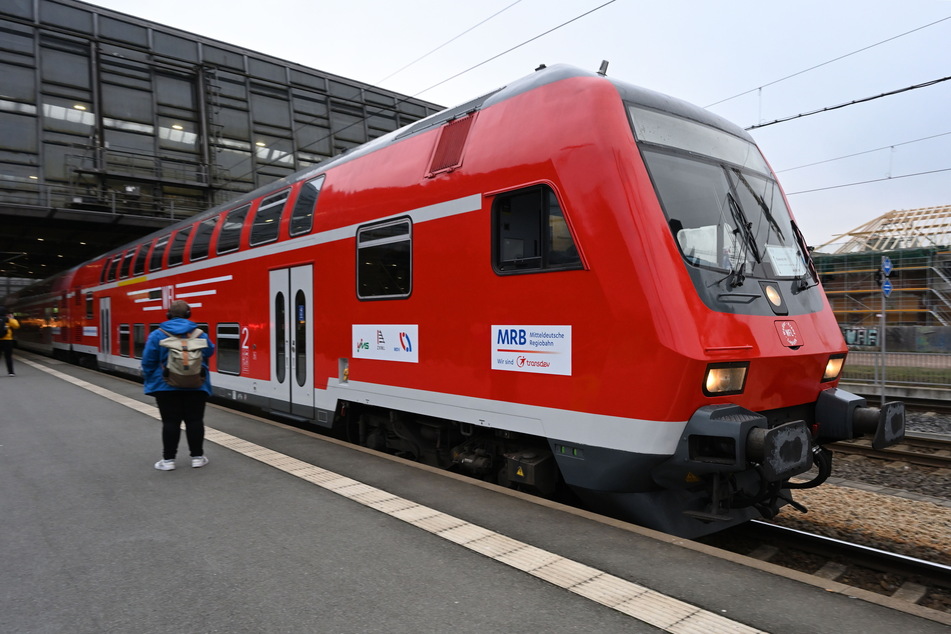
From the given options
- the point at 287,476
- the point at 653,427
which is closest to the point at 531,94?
the point at 653,427

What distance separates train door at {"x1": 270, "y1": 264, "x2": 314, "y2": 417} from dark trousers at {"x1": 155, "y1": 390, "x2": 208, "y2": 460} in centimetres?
168

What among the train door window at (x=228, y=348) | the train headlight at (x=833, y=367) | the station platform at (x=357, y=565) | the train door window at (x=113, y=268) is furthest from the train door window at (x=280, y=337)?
the train door window at (x=113, y=268)

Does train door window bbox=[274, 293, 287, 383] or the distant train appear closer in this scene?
the distant train

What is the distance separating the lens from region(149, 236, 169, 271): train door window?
12258mm

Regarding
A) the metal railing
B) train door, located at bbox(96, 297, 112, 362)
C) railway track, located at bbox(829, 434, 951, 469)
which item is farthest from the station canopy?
train door, located at bbox(96, 297, 112, 362)

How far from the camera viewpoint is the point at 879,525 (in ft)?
17.8

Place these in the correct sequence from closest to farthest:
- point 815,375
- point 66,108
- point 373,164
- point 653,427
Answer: point 653,427 < point 815,375 < point 373,164 < point 66,108

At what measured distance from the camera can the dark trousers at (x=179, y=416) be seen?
18.6 feet

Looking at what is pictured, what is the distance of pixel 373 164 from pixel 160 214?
77.0 feet

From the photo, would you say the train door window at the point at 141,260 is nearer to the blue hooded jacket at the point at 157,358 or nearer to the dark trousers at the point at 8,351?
the dark trousers at the point at 8,351

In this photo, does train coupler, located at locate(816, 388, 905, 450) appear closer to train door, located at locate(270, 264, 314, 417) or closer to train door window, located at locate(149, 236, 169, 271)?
train door, located at locate(270, 264, 314, 417)

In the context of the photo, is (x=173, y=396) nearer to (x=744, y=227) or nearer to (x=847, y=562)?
(x=744, y=227)

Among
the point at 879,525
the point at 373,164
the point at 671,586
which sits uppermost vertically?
the point at 373,164

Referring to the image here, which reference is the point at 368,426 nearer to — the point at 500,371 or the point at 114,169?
the point at 500,371
